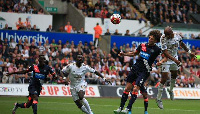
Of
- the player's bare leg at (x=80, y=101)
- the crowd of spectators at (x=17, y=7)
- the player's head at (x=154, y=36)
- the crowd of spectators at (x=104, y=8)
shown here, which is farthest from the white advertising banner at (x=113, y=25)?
the player's bare leg at (x=80, y=101)

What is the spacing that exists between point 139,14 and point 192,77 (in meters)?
10.5

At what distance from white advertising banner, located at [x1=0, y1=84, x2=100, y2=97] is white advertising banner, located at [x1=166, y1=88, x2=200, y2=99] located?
539 centimetres

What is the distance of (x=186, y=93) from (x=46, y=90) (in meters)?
9.62

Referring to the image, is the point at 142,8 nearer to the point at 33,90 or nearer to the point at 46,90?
the point at 46,90

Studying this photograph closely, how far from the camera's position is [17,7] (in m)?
36.7

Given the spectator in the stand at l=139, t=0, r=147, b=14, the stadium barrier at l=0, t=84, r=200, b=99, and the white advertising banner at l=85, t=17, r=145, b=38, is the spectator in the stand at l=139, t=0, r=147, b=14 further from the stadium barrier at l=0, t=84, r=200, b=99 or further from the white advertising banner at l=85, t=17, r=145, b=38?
the stadium barrier at l=0, t=84, r=200, b=99

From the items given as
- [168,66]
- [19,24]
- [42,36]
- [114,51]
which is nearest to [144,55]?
[168,66]

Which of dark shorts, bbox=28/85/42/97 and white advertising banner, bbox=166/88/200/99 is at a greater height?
dark shorts, bbox=28/85/42/97

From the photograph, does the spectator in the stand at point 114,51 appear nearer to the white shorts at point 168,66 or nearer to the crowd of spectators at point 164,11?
the crowd of spectators at point 164,11

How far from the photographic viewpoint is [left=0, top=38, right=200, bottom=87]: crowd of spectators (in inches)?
1209

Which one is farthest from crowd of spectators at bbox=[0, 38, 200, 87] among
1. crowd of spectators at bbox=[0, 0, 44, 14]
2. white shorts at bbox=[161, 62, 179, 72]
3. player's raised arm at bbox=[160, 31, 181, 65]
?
player's raised arm at bbox=[160, 31, 181, 65]

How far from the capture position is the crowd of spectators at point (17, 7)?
119 ft

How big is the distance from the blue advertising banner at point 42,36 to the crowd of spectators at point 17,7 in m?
2.49

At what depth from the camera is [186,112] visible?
69.5 feet
